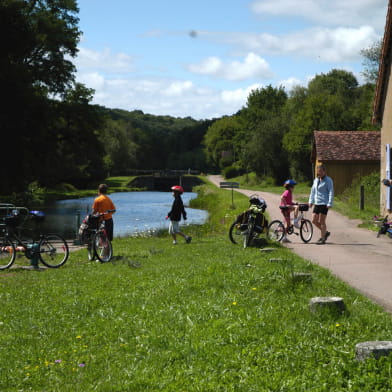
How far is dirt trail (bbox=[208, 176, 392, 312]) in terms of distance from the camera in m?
8.51

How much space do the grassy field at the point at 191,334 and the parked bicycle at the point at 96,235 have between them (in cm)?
371

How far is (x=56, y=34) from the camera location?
3575 centimetres

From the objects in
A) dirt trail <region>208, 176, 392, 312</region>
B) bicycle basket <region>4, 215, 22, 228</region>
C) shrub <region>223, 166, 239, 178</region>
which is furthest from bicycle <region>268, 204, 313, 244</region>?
shrub <region>223, 166, 239, 178</region>

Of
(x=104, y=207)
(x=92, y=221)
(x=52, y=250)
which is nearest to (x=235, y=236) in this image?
(x=104, y=207)

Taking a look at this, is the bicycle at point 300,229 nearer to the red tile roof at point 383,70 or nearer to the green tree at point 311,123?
the red tile roof at point 383,70

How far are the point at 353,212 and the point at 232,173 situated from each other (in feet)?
235

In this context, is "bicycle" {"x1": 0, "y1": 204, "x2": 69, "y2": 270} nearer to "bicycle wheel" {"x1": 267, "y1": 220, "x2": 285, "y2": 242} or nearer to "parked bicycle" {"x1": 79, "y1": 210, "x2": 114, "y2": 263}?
"parked bicycle" {"x1": 79, "y1": 210, "x2": 114, "y2": 263}

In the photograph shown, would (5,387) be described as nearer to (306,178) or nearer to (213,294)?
(213,294)

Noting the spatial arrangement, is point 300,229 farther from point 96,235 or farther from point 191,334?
point 191,334

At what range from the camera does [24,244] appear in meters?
12.6

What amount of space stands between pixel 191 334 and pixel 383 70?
1769 cm

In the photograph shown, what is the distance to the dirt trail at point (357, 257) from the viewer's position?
27.9ft

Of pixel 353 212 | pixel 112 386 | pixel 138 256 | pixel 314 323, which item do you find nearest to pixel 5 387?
pixel 112 386

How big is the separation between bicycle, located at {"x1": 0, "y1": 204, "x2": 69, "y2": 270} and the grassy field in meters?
3.10
